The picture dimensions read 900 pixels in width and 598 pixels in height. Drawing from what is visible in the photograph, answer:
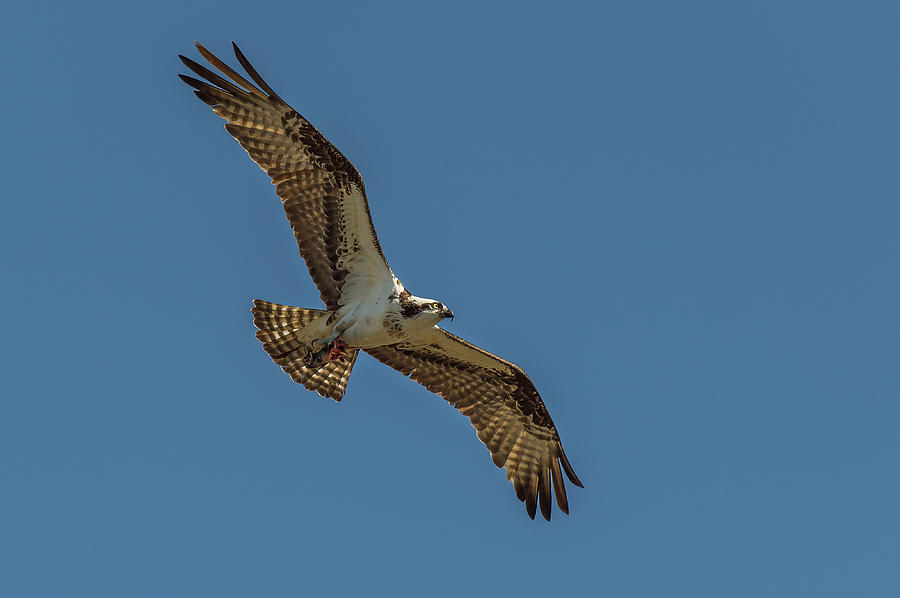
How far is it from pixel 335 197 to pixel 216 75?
2.26m

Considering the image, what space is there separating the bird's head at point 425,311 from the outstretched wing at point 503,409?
1.66 meters

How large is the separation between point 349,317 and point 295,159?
2.30 m

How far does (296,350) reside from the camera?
16.5 metres

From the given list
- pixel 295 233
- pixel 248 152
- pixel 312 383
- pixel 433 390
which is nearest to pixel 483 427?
pixel 433 390

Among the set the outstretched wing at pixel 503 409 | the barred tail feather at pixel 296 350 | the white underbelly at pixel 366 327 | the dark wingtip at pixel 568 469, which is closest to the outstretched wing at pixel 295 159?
the white underbelly at pixel 366 327

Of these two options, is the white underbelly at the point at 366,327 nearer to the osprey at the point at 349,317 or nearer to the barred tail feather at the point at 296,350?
the osprey at the point at 349,317

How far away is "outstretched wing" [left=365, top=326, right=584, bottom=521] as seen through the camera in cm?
1734

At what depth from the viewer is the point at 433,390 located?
17.6m

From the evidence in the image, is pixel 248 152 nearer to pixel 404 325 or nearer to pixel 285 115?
pixel 285 115

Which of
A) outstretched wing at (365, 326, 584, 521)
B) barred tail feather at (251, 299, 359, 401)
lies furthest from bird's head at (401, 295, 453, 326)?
outstretched wing at (365, 326, 584, 521)

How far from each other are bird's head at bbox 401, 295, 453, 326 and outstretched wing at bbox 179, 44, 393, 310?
2.95 ft

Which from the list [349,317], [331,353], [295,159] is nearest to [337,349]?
[331,353]

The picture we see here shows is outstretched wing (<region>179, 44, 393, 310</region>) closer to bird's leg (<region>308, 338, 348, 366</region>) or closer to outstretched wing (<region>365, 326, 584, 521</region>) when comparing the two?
bird's leg (<region>308, 338, 348, 366</region>)

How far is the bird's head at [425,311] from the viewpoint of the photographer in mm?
15430
